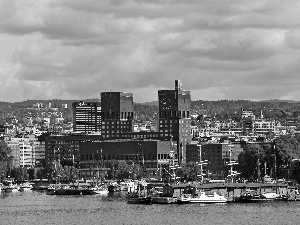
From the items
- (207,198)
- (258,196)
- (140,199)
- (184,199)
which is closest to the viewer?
(207,198)

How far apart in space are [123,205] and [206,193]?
10.5m

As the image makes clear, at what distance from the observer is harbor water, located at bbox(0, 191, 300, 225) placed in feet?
399

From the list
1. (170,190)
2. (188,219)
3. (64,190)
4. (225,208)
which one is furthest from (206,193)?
(64,190)

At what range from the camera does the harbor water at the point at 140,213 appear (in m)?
122

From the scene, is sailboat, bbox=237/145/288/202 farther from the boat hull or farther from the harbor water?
the boat hull

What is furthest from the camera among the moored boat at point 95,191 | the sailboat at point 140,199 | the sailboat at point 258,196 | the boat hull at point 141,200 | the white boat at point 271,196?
the moored boat at point 95,191

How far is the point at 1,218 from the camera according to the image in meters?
128

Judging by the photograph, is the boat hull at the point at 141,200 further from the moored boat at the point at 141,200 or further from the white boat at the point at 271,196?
the white boat at the point at 271,196

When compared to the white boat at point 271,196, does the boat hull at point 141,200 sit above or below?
below

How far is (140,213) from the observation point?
131750 millimetres

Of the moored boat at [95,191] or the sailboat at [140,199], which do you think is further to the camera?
the moored boat at [95,191]

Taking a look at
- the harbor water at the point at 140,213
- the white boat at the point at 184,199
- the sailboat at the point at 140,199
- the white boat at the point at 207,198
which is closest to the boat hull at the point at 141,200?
the sailboat at the point at 140,199

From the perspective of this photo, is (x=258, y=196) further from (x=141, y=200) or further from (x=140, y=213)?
(x=140, y=213)

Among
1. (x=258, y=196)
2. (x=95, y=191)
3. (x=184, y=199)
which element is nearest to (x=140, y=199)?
(x=184, y=199)
